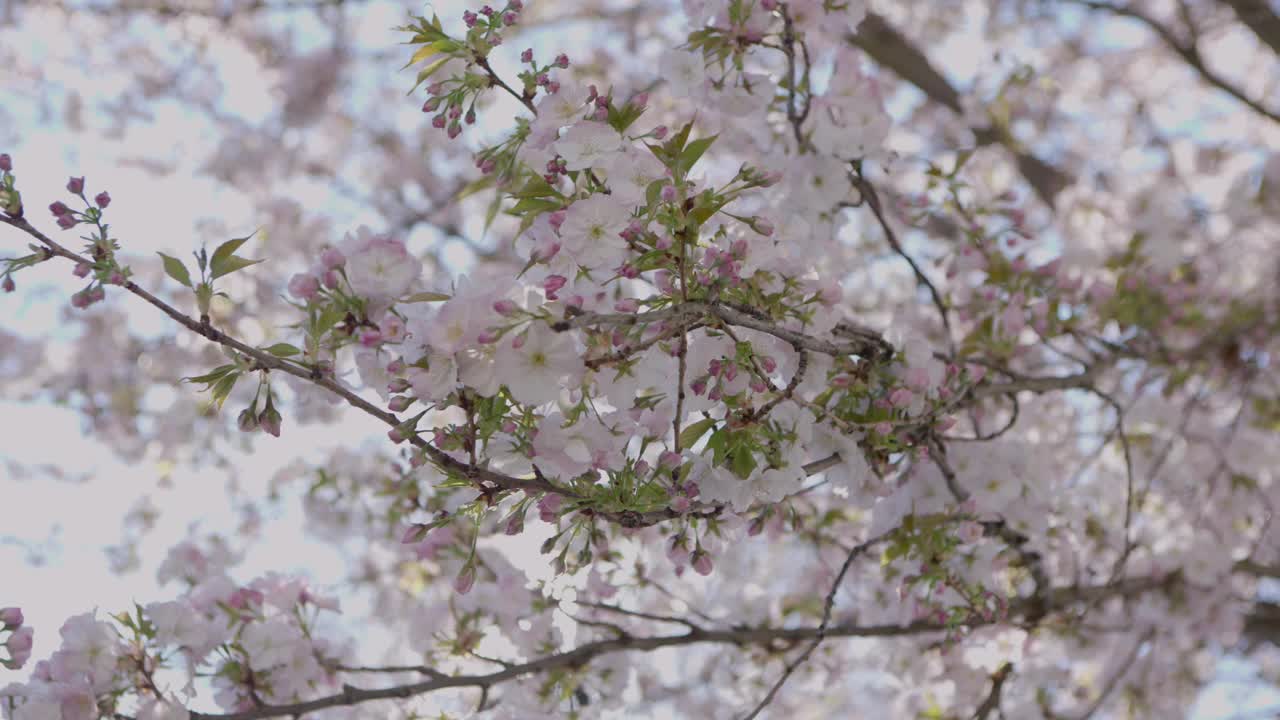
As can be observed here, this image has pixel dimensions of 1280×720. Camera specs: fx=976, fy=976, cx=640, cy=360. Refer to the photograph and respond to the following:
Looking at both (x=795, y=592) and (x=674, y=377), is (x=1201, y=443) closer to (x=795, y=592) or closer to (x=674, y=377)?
(x=795, y=592)

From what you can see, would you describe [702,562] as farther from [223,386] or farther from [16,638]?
[16,638]

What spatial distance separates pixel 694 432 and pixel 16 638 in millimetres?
1041

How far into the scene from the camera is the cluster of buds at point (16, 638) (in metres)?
1.40

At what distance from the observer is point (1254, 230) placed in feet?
13.7

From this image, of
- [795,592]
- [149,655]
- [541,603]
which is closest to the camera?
[149,655]

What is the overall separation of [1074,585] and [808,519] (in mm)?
611

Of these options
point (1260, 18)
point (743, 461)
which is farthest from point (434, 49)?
point (1260, 18)

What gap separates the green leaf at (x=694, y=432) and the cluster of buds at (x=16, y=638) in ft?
3.33

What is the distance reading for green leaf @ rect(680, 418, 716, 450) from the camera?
117cm

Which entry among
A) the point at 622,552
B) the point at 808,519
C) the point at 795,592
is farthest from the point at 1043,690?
the point at 622,552

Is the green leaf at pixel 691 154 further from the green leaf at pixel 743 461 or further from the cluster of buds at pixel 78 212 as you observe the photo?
the cluster of buds at pixel 78 212

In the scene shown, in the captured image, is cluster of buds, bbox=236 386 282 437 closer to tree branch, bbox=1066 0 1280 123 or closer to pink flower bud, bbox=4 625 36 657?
pink flower bud, bbox=4 625 36 657

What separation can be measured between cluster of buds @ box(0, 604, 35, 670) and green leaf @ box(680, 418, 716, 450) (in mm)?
1014

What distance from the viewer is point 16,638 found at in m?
1.41
